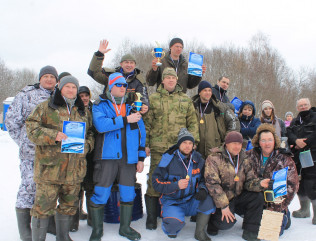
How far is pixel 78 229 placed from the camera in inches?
160

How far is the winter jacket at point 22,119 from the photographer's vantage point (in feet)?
11.6

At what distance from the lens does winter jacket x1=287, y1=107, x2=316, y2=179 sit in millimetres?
4672

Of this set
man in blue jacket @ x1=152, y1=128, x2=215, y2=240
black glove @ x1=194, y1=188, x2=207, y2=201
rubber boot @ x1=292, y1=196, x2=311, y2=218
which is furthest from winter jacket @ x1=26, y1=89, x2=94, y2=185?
rubber boot @ x1=292, y1=196, x2=311, y2=218

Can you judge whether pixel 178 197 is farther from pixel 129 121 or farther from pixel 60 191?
pixel 60 191

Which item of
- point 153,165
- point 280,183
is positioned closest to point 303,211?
point 280,183

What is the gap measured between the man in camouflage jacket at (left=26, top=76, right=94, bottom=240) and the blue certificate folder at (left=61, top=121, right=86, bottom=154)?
66mm

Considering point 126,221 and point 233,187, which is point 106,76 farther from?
point 233,187

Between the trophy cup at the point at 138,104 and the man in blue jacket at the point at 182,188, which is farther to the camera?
the trophy cup at the point at 138,104

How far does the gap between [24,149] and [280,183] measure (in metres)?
3.47

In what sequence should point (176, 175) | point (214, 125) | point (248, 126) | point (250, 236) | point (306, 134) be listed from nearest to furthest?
point (250, 236) < point (176, 175) < point (214, 125) < point (306, 134) < point (248, 126)

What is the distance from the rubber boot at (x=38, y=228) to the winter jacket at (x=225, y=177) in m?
2.18

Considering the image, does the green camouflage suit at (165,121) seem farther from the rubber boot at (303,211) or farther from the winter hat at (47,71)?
the rubber boot at (303,211)

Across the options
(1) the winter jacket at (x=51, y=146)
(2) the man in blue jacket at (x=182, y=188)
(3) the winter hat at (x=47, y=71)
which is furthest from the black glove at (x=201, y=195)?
(3) the winter hat at (x=47, y=71)

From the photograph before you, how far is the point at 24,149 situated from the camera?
11.6 ft
